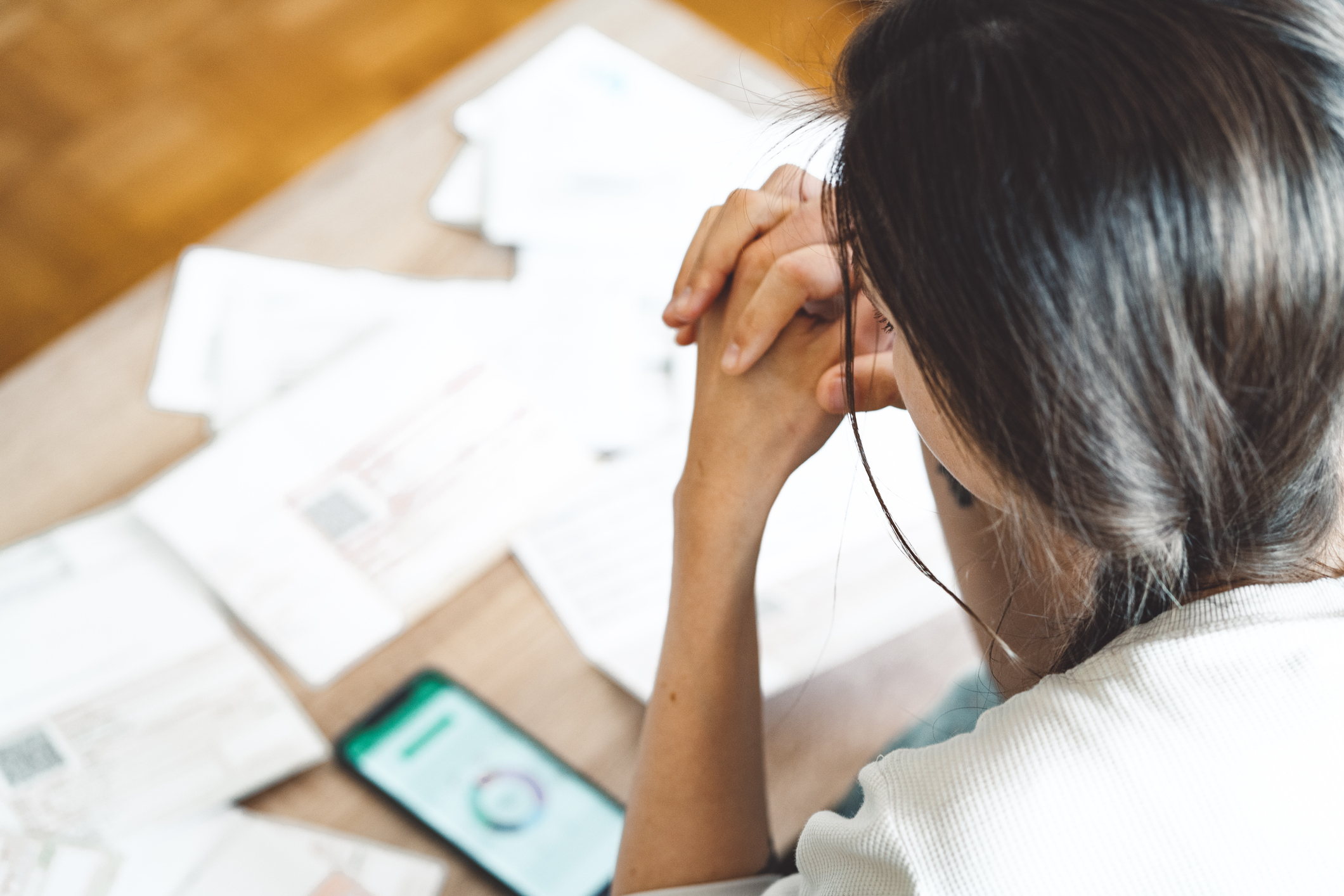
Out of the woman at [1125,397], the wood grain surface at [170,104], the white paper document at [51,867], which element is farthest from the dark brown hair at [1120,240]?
the wood grain surface at [170,104]

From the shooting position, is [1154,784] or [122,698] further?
[122,698]

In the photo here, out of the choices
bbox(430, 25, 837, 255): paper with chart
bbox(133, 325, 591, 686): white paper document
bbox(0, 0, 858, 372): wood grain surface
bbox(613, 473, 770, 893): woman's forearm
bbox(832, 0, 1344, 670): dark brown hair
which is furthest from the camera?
A: bbox(0, 0, 858, 372): wood grain surface

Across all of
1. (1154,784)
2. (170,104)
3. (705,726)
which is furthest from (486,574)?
(170,104)

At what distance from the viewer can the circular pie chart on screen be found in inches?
23.6

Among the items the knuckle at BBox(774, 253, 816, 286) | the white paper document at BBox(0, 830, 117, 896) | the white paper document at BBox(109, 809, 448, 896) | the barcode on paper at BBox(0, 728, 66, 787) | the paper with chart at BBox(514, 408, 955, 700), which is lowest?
the white paper document at BBox(109, 809, 448, 896)

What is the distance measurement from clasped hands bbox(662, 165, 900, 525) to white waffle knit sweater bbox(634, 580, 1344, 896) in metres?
0.24

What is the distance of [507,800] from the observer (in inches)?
24.0

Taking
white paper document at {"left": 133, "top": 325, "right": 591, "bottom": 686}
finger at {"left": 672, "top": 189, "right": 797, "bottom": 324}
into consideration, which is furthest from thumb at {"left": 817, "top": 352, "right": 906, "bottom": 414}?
white paper document at {"left": 133, "top": 325, "right": 591, "bottom": 686}

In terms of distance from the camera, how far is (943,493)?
62cm

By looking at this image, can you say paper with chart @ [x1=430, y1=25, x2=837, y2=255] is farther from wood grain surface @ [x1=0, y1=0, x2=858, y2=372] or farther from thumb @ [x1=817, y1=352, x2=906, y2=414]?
wood grain surface @ [x1=0, y1=0, x2=858, y2=372]

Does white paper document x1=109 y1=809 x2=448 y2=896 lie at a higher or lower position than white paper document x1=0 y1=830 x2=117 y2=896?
lower

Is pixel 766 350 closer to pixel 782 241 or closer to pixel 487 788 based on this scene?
pixel 782 241

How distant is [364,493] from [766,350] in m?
0.31

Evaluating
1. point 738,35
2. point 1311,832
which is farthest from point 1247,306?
point 738,35
